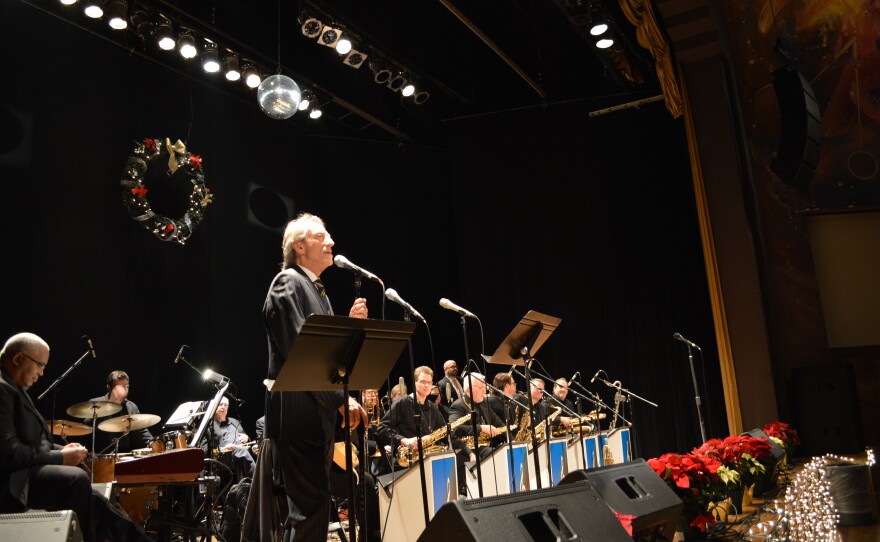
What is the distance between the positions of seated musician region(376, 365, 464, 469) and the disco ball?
3024 millimetres

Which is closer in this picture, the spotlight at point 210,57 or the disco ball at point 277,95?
the disco ball at point 277,95

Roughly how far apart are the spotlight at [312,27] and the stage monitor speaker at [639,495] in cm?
596

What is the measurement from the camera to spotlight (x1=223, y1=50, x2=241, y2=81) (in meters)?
7.78

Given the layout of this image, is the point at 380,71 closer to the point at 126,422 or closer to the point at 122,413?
the point at 122,413

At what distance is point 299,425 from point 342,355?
42 cm

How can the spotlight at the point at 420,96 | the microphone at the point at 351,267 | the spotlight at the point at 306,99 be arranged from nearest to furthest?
the microphone at the point at 351,267 < the spotlight at the point at 306,99 < the spotlight at the point at 420,96

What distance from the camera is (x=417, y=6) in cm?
882

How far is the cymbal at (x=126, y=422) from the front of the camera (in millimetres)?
5429

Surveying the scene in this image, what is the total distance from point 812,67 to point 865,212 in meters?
1.96

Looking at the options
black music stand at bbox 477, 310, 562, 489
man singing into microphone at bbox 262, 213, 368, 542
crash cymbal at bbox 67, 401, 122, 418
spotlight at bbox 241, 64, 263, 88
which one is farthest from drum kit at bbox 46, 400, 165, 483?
spotlight at bbox 241, 64, 263, 88

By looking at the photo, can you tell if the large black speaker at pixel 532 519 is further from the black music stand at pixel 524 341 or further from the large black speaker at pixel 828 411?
the large black speaker at pixel 828 411

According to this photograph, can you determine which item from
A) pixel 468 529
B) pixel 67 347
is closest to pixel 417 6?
pixel 67 347

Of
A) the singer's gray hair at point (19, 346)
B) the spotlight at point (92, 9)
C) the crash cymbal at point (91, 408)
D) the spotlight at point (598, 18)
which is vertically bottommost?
the crash cymbal at point (91, 408)

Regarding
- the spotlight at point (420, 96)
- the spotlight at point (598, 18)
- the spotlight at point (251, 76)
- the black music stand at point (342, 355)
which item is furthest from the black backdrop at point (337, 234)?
the black music stand at point (342, 355)
